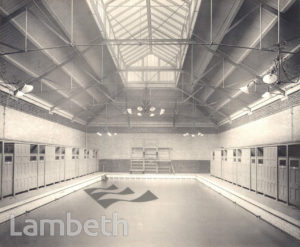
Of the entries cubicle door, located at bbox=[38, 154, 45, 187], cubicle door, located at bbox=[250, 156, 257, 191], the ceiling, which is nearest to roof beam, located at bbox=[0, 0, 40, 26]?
the ceiling

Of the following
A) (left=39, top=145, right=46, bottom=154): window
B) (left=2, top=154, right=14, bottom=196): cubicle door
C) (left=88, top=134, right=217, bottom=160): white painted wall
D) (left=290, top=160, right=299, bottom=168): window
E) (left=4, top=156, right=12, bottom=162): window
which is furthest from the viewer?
(left=88, top=134, right=217, bottom=160): white painted wall

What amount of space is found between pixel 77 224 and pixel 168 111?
16.8 m

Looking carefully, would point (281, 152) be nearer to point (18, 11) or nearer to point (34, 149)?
point (18, 11)

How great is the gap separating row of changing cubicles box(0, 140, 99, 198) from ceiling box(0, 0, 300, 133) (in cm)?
238

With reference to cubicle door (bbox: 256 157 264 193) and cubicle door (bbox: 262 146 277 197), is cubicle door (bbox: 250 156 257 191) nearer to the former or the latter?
cubicle door (bbox: 256 157 264 193)

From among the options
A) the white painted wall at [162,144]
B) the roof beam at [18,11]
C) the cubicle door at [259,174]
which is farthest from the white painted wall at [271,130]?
the roof beam at [18,11]

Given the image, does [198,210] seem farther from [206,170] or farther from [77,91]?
[206,170]

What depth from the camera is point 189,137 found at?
23688 millimetres

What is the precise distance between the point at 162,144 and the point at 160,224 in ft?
54.8

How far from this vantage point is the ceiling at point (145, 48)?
853 cm

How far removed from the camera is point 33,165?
1150cm

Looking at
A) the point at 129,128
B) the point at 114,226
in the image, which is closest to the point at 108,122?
the point at 129,128

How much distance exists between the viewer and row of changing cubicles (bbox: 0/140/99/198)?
958 centimetres

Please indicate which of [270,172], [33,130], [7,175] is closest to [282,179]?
[270,172]
